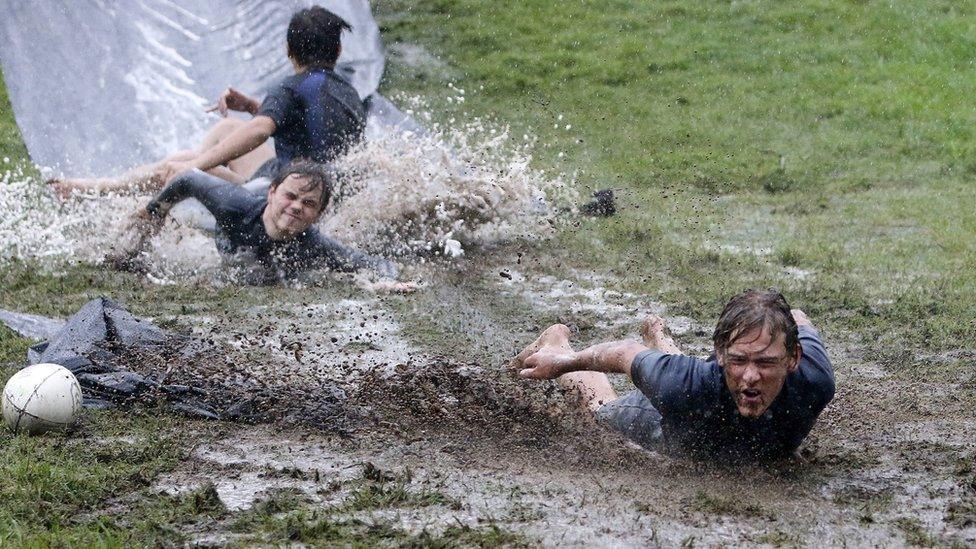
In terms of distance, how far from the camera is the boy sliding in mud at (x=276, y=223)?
8492 mm

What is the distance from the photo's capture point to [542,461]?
16.4ft

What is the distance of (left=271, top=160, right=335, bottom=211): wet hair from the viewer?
334 inches

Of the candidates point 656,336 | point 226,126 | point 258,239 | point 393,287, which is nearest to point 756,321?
point 656,336

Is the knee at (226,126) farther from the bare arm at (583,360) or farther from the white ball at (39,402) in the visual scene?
the bare arm at (583,360)

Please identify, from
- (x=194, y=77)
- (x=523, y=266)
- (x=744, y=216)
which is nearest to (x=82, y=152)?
(x=194, y=77)

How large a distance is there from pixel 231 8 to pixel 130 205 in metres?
4.95

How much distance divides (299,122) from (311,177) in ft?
3.67

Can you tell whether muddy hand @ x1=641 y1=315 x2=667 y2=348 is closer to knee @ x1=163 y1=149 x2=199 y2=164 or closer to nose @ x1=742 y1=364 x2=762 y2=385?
nose @ x1=742 y1=364 x2=762 y2=385

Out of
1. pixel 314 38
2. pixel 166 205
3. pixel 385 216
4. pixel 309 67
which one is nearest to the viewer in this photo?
pixel 166 205

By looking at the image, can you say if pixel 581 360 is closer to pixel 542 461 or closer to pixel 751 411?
pixel 542 461

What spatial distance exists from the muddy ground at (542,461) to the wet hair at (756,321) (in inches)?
21.1

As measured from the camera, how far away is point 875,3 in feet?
52.7

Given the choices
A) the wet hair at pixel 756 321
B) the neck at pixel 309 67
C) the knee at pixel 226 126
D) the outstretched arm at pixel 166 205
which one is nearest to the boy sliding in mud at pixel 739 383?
the wet hair at pixel 756 321

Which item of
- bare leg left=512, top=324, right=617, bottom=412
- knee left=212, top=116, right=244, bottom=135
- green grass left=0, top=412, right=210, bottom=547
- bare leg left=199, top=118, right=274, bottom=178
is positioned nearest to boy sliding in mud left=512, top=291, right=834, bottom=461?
bare leg left=512, top=324, right=617, bottom=412
